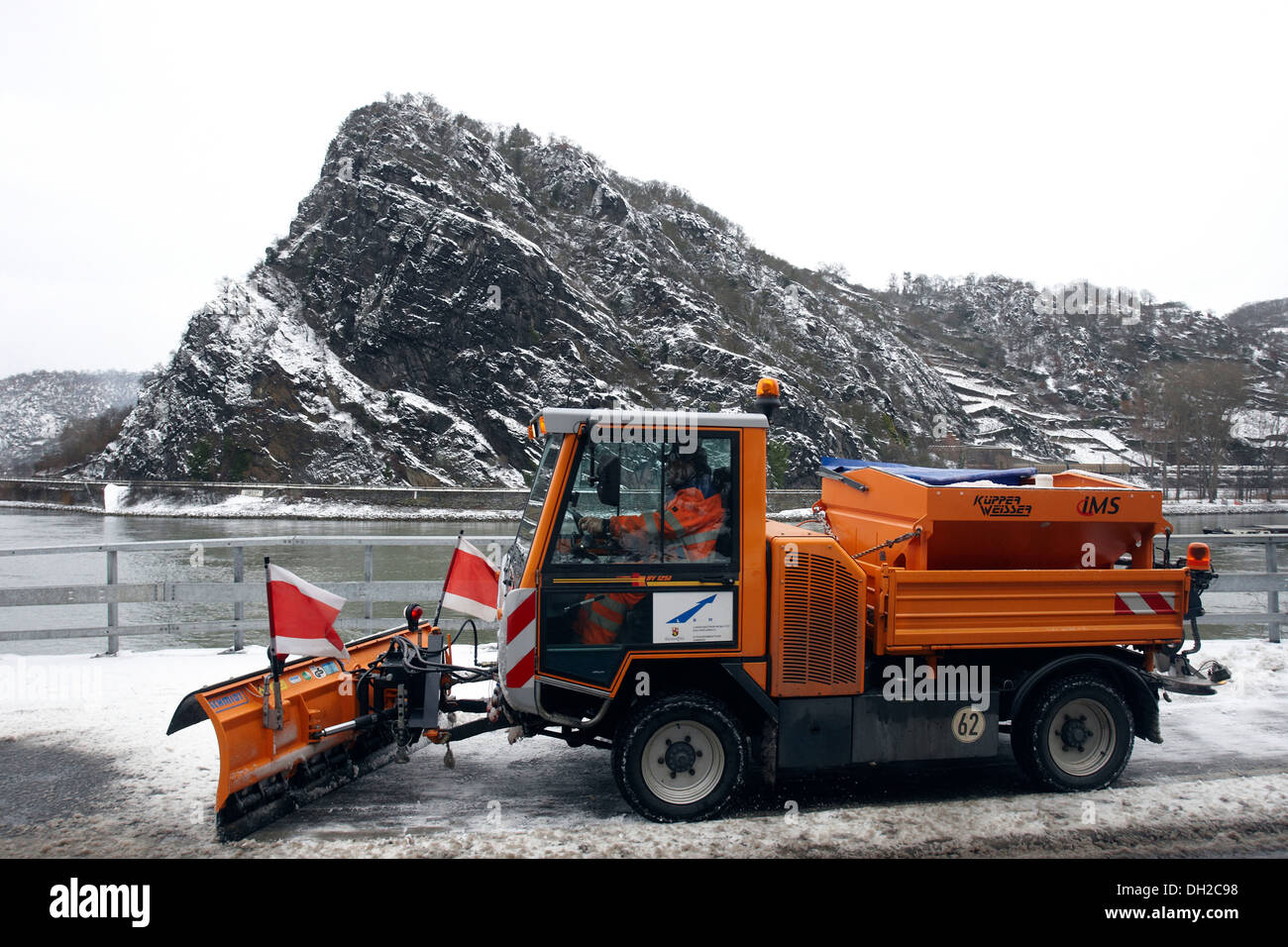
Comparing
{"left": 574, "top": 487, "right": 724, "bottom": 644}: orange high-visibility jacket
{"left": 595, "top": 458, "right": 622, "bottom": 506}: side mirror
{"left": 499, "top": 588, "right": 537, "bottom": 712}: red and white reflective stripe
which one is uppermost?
{"left": 595, "top": 458, "right": 622, "bottom": 506}: side mirror

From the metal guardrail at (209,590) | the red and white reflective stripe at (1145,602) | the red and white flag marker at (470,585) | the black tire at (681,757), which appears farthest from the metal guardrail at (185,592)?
the red and white reflective stripe at (1145,602)

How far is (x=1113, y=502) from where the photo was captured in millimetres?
A: 4539

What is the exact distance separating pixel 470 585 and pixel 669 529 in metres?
2.02

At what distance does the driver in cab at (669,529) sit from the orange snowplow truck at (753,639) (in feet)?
0.04

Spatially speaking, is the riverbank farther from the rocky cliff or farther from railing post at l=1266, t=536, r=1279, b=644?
railing post at l=1266, t=536, r=1279, b=644

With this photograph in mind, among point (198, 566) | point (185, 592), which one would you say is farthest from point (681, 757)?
point (198, 566)

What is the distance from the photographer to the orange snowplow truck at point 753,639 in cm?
405

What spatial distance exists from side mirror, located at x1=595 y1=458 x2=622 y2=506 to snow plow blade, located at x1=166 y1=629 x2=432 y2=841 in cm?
163

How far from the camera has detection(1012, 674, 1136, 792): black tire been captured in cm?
452

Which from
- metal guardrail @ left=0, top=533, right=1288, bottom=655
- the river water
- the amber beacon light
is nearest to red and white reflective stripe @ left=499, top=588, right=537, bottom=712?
the amber beacon light

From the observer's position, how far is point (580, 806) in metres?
4.48

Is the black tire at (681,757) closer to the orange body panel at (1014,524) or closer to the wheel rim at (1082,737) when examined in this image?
the orange body panel at (1014,524)
